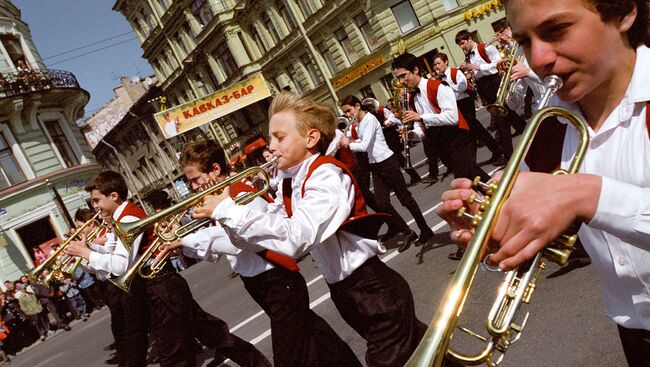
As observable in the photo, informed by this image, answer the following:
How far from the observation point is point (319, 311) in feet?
16.8

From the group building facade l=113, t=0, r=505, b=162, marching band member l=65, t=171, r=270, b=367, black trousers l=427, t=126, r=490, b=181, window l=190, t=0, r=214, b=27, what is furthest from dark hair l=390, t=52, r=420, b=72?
window l=190, t=0, r=214, b=27

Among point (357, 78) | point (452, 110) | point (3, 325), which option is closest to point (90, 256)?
point (452, 110)

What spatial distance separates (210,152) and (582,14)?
2.96 metres

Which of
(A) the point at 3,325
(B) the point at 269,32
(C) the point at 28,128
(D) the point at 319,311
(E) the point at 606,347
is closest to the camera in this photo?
(E) the point at 606,347

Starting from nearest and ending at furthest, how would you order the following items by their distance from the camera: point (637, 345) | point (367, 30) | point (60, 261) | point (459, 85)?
point (637, 345), point (60, 261), point (459, 85), point (367, 30)

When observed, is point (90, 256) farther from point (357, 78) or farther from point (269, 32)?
point (269, 32)

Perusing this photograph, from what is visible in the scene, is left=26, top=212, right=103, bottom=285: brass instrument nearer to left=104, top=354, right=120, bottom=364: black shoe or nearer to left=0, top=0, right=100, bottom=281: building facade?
left=104, top=354, right=120, bottom=364: black shoe

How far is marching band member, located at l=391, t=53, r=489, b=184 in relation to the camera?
4430mm

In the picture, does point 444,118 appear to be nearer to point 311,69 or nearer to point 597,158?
point 597,158

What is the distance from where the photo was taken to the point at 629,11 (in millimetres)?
1133

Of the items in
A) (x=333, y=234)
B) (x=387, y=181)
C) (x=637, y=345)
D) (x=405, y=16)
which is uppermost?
(x=405, y=16)

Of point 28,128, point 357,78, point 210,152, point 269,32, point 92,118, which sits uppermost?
point 92,118

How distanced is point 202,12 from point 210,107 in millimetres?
12879

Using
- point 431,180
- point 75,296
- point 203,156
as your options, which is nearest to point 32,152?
point 75,296
